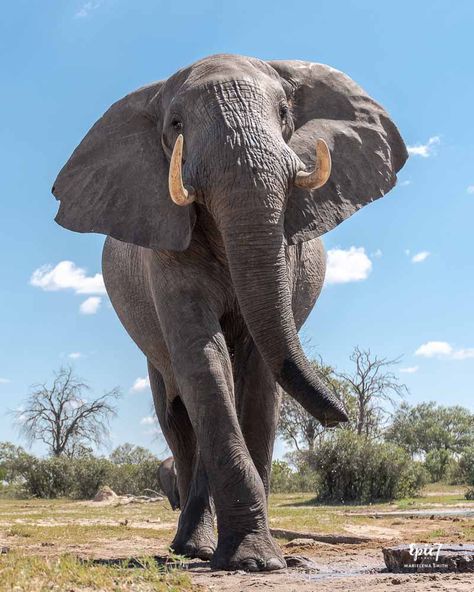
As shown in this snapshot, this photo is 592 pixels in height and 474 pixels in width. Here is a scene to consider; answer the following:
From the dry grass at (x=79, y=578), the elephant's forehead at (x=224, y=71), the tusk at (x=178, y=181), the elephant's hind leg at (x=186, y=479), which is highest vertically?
the elephant's forehead at (x=224, y=71)

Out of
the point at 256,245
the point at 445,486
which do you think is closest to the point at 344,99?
the point at 256,245

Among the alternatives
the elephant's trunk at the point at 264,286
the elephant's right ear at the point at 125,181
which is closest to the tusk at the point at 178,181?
the elephant's trunk at the point at 264,286

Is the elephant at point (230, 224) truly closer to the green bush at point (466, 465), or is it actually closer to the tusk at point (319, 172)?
the tusk at point (319, 172)

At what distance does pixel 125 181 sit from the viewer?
749cm

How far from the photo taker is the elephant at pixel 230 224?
20.2ft

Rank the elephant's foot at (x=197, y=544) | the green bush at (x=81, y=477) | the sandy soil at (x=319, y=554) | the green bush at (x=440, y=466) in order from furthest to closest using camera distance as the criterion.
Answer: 1. the green bush at (x=440, y=466)
2. the green bush at (x=81, y=477)
3. the elephant's foot at (x=197, y=544)
4. the sandy soil at (x=319, y=554)

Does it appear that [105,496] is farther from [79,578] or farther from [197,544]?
[79,578]

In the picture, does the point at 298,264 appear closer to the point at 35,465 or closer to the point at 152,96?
the point at 152,96

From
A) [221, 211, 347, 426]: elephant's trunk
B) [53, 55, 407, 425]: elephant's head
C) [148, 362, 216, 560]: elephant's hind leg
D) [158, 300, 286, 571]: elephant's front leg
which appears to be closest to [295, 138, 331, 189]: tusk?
[53, 55, 407, 425]: elephant's head

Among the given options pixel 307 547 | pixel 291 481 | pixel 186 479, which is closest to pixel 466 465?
pixel 291 481

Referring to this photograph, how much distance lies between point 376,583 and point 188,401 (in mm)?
1899

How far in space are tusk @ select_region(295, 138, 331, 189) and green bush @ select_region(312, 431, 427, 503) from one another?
17687 millimetres

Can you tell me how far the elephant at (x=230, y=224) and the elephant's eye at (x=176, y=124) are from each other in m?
0.01

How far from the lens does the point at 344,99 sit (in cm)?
809
